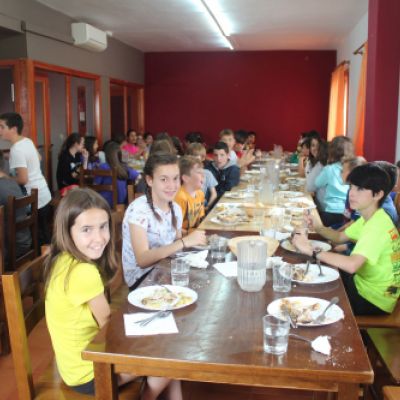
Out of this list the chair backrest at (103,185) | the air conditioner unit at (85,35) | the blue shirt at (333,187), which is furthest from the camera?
the air conditioner unit at (85,35)

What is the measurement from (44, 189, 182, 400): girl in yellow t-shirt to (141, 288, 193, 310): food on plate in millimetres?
151

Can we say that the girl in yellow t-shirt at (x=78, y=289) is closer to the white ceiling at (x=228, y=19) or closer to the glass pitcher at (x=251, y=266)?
the glass pitcher at (x=251, y=266)

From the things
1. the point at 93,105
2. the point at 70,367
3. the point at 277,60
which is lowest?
the point at 70,367

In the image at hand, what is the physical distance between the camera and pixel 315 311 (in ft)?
5.51

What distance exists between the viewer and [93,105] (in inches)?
322

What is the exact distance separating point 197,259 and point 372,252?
783mm

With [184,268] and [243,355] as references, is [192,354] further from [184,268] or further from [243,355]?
[184,268]

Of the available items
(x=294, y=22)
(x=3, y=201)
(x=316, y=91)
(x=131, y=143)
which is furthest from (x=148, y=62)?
(x=3, y=201)

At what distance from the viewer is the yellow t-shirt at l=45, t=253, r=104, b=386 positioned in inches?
66.4

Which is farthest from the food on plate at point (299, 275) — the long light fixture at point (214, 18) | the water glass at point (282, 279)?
the long light fixture at point (214, 18)

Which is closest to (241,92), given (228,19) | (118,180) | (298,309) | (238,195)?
(228,19)

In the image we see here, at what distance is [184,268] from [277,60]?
9.08 m

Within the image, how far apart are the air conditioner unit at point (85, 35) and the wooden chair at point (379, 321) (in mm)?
5832

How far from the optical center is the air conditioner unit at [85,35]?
686 cm
